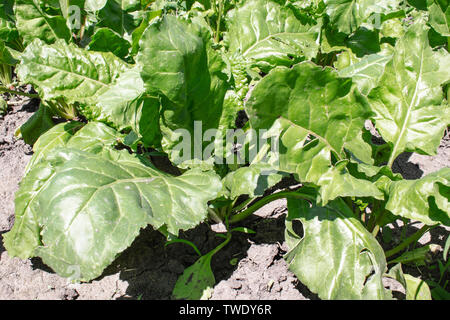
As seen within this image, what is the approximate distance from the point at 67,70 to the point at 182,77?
76cm

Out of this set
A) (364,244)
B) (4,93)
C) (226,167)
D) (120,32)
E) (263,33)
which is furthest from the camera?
(4,93)

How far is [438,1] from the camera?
7.21ft

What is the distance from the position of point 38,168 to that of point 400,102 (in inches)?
64.4

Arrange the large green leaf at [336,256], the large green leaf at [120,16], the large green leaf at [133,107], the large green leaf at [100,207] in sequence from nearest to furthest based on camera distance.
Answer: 1. the large green leaf at [100,207]
2. the large green leaf at [336,256]
3. the large green leaf at [133,107]
4. the large green leaf at [120,16]

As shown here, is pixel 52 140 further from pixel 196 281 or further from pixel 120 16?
pixel 196 281

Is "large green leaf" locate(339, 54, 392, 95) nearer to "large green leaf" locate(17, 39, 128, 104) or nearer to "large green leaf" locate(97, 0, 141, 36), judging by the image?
"large green leaf" locate(17, 39, 128, 104)

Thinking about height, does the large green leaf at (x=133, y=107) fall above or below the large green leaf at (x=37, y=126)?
above

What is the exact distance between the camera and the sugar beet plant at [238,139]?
4.35 feet

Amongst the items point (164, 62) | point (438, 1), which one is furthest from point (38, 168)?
point (438, 1)

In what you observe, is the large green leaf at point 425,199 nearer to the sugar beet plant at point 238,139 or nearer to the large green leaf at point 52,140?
the sugar beet plant at point 238,139

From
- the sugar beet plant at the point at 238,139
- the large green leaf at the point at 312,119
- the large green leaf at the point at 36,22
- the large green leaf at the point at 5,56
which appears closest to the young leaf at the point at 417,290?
the sugar beet plant at the point at 238,139

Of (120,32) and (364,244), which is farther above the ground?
(120,32)

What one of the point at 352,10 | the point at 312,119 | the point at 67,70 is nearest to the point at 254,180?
the point at 312,119

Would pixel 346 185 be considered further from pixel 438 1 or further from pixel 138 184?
pixel 438 1
